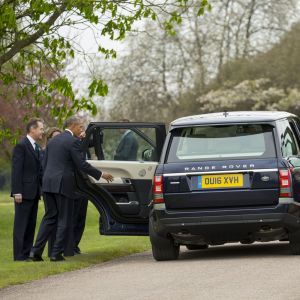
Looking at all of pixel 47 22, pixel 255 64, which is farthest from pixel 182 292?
pixel 255 64

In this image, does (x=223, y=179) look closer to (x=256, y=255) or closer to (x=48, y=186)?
(x=256, y=255)

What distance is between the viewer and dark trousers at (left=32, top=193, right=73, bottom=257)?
15562mm

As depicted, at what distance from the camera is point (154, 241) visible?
1474 centimetres

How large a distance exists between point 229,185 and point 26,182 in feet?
10.4

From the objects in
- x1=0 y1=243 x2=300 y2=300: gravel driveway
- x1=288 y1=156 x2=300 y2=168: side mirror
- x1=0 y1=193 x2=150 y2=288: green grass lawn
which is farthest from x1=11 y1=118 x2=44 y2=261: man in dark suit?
x1=288 y1=156 x2=300 y2=168: side mirror

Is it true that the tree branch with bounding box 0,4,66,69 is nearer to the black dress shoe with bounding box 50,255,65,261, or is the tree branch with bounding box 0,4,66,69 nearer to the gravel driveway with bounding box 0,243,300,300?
the black dress shoe with bounding box 50,255,65,261

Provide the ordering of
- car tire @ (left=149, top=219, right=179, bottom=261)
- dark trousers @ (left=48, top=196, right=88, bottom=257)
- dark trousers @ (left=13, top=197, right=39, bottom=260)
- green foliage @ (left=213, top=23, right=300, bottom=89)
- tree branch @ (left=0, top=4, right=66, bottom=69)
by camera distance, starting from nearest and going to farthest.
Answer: car tire @ (left=149, top=219, right=179, bottom=261)
dark trousers @ (left=48, top=196, right=88, bottom=257)
dark trousers @ (left=13, top=197, right=39, bottom=260)
tree branch @ (left=0, top=4, right=66, bottom=69)
green foliage @ (left=213, top=23, right=300, bottom=89)

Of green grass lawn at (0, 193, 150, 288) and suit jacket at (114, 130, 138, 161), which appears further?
suit jacket at (114, 130, 138, 161)

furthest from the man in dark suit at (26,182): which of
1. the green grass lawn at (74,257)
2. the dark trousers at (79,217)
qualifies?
the dark trousers at (79,217)

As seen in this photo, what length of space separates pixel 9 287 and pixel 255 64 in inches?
2346

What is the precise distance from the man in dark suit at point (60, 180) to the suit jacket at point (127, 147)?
0.39 metres

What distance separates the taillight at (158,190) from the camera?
1450 cm

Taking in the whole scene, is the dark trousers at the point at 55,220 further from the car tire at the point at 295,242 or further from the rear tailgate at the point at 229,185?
the car tire at the point at 295,242

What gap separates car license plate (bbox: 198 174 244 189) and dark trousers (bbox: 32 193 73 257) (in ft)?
6.96
